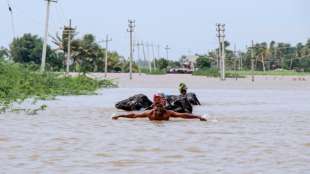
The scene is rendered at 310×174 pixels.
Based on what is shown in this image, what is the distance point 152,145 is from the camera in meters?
13.7

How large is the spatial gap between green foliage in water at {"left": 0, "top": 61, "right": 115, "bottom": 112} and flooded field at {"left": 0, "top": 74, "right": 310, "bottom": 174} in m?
6.35

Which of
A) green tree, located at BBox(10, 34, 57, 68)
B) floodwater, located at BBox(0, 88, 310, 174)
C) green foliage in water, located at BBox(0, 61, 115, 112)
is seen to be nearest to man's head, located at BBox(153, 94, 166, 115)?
floodwater, located at BBox(0, 88, 310, 174)

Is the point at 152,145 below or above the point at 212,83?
below

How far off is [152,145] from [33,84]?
75.1ft

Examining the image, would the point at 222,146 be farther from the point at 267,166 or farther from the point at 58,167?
the point at 58,167

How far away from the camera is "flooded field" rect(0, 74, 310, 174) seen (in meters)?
10.8

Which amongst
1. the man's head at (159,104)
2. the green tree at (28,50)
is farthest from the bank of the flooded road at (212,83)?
the man's head at (159,104)

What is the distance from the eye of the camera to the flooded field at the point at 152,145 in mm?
10841

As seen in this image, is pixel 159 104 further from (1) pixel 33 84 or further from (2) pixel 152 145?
(1) pixel 33 84

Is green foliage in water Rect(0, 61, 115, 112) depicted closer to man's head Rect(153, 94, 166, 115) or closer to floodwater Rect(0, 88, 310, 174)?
man's head Rect(153, 94, 166, 115)

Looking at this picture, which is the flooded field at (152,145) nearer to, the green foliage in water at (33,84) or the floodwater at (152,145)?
the floodwater at (152,145)

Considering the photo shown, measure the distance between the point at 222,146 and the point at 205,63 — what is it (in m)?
136

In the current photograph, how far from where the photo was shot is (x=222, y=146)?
13602 millimetres

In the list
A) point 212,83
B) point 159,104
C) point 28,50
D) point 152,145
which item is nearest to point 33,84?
point 159,104
